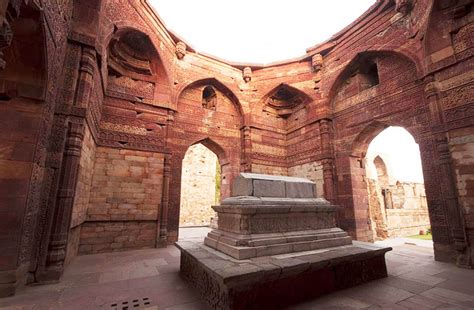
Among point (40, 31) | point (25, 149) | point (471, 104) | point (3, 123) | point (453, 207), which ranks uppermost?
point (40, 31)

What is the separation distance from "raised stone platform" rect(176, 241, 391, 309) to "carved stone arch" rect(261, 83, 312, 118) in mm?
8016

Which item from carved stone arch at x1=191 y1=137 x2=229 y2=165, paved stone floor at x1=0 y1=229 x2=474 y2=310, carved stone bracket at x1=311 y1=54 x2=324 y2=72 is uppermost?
carved stone bracket at x1=311 y1=54 x2=324 y2=72

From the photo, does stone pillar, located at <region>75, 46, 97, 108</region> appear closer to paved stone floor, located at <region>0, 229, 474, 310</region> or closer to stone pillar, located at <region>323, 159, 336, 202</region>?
paved stone floor, located at <region>0, 229, 474, 310</region>

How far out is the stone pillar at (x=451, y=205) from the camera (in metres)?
4.77

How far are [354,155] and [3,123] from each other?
31.9 ft

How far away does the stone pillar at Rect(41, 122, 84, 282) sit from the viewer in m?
3.81

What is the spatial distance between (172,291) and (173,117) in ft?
20.5

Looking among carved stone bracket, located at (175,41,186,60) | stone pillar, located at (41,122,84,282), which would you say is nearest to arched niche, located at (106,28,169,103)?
carved stone bracket, located at (175,41,186,60)

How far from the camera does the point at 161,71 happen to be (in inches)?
324

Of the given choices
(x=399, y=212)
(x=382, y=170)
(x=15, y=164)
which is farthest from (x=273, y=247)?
(x=382, y=170)

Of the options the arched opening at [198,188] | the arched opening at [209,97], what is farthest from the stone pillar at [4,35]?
the arched opening at [198,188]

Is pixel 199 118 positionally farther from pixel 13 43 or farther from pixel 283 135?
pixel 13 43

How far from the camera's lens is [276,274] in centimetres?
269

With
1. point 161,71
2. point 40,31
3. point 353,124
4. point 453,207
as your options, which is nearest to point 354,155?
point 353,124
